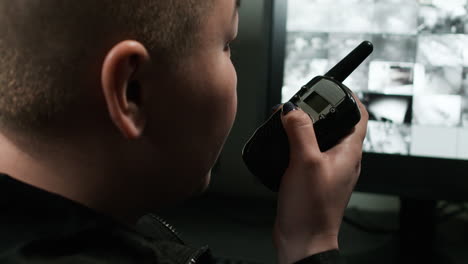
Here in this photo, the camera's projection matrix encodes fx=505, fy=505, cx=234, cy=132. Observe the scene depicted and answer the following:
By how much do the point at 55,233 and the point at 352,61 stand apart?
0.33 meters

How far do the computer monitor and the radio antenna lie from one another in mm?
206

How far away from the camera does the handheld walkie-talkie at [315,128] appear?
18.2 inches

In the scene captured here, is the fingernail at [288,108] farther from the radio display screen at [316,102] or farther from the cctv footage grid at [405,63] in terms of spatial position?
the cctv footage grid at [405,63]

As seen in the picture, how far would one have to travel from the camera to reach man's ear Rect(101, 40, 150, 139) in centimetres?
31

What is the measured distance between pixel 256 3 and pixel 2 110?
2.04 ft

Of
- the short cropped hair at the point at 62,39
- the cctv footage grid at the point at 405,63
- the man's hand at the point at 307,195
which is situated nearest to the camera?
the short cropped hair at the point at 62,39

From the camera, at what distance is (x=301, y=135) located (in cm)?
45

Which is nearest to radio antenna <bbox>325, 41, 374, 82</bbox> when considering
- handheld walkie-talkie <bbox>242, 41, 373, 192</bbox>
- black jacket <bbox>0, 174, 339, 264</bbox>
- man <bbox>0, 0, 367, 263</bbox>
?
handheld walkie-talkie <bbox>242, 41, 373, 192</bbox>

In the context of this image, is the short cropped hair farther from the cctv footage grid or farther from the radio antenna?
the cctv footage grid

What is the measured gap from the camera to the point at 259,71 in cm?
91

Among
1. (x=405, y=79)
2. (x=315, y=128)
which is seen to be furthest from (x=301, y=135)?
(x=405, y=79)

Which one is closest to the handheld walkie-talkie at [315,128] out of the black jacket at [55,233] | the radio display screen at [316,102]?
the radio display screen at [316,102]

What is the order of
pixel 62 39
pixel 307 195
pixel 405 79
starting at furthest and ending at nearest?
pixel 405 79
pixel 307 195
pixel 62 39

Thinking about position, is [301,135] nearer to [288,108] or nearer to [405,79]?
[288,108]
